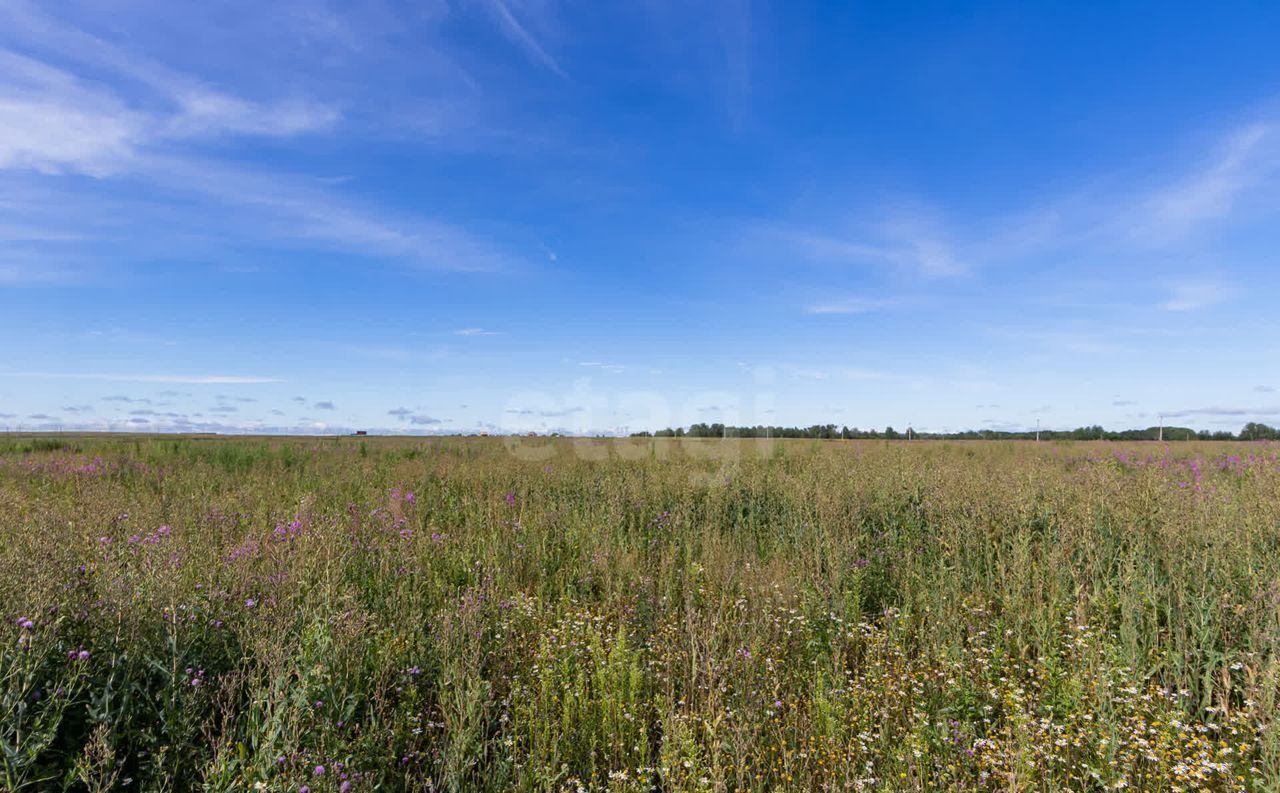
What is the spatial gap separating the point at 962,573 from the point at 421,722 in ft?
14.7

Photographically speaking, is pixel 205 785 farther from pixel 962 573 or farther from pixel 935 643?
pixel 962 573

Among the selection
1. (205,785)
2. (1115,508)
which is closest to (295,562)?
(205,785)

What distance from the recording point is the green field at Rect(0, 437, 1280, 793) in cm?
235

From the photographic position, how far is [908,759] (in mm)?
2494

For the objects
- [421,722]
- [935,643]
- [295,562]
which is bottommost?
[421,722]

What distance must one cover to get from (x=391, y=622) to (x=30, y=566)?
1801mm

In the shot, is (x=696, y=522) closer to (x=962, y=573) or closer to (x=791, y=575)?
(x=791, y=575)

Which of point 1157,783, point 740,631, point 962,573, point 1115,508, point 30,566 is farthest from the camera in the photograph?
point 1115,508

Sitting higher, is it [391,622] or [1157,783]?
[391,622]

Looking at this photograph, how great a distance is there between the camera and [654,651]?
3670mm

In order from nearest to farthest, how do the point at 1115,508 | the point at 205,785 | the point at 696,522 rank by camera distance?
1. the point at 205,785
2. the point at 1115,508
3. the point at 696,522

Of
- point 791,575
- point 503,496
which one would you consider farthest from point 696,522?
point 503,496

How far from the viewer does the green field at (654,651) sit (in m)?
2.35

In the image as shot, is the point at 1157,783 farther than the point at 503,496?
No
